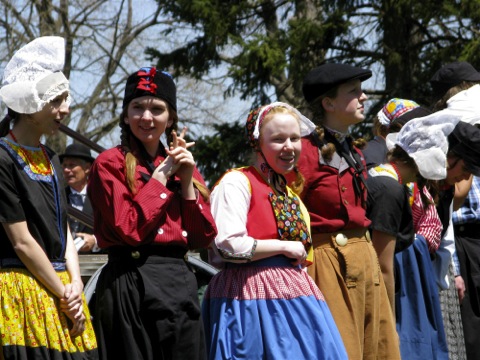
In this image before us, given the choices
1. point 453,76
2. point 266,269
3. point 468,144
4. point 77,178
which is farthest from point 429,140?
point 77,178

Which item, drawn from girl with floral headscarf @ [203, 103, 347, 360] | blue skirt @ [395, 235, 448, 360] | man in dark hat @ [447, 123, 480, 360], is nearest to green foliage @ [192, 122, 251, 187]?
man in dark hat @ [447, 123, 480, 360]

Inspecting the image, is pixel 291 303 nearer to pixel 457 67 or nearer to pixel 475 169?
pixel 475 169

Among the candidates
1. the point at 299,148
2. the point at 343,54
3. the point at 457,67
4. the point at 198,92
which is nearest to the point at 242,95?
the point at 343,54

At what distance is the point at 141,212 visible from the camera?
4.42 m

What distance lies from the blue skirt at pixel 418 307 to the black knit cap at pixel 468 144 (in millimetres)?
667

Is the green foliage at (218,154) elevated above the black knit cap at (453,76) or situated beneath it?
elevated above

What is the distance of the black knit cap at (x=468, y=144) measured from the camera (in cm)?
647

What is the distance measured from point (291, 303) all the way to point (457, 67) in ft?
8.85

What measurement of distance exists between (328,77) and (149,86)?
1.28 metres

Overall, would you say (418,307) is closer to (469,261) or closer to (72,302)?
(469,261)

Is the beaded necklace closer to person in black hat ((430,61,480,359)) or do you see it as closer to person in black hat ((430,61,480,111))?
person in black hat ((430,61,480,359))

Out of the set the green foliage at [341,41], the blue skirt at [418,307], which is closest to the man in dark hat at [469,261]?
the blue skirt at [418,307]

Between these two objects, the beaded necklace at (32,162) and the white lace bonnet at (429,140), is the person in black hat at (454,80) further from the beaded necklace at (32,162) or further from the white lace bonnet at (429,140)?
the beaded necklace at (32,162)

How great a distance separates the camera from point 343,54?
14625 mm
